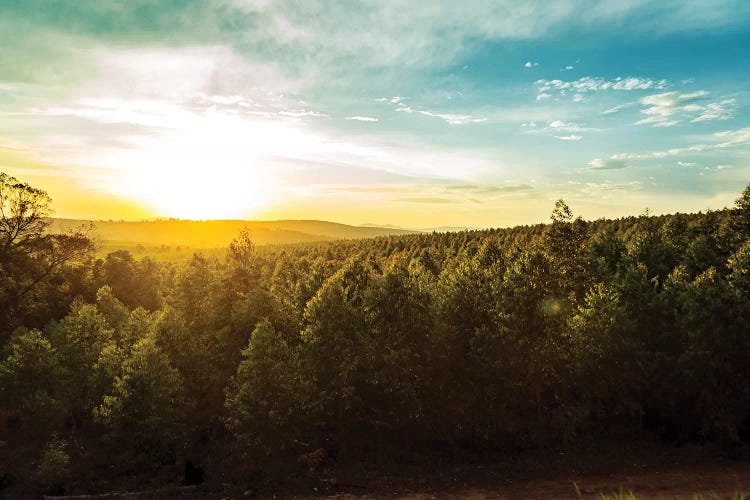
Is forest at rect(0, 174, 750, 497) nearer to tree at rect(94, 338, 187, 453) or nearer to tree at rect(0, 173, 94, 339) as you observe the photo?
tree at rect(94, 338, 187, 453)

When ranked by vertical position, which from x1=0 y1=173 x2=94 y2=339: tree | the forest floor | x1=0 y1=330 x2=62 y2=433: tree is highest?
x1=0 y1=173 x2=94 y2=339: tree

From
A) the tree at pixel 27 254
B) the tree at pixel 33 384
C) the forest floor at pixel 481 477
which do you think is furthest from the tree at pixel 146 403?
the tree at pixel 27 254

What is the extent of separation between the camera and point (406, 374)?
130ft

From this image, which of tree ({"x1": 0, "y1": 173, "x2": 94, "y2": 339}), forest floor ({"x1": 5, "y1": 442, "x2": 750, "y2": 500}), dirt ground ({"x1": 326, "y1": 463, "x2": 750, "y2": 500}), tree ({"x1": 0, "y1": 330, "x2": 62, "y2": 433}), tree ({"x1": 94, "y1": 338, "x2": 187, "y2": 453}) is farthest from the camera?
tree ({"x1": 0, "y1": 173, "x2": 94, "y2": 339})

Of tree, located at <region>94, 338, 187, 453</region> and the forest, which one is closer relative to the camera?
the forest

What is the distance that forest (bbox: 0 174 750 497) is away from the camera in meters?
38.0

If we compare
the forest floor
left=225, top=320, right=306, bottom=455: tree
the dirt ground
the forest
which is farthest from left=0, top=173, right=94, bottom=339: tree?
the dirt ground

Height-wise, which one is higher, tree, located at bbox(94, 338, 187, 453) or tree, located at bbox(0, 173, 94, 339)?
tree, located at bbox(0, 173, 94, 339)

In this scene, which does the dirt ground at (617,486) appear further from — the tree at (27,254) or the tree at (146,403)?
the tree at (27,254)

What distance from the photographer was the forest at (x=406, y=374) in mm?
38031

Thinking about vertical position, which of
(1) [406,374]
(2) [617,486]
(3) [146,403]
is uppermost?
(1) [406,374]

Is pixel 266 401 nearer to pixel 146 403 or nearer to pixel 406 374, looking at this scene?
pixel 146 403

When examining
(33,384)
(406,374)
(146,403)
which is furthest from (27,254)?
(406,374)

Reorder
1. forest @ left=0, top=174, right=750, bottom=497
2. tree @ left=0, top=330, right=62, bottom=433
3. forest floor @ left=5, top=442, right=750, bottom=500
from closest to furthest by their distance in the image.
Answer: forest floor @ left=5, top=442, right=750, bottom=500
forest @ left=0, top=174, right=750, bottom=497
tree @ left=0, top=330, right=62, bottom=433
